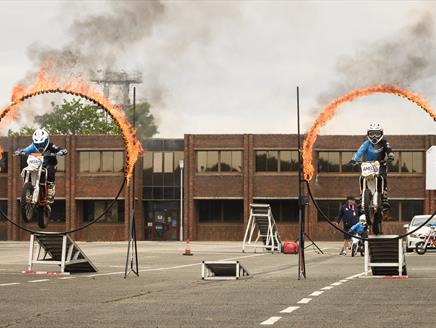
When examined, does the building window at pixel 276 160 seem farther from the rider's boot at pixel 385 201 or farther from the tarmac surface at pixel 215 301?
the rider's boot at pixel 385 201

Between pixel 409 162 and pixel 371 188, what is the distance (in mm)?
67342

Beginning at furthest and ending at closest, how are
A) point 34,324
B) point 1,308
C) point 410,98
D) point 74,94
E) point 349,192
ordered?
point 349,192 → point 74,94 → point 410,98 → point 1,308 → point 34,324

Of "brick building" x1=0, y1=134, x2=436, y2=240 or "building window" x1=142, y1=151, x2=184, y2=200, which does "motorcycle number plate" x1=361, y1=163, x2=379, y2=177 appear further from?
"building window" x1=142, y1=151, x2=184, y2=200

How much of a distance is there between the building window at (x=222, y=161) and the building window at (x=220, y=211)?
2788mm

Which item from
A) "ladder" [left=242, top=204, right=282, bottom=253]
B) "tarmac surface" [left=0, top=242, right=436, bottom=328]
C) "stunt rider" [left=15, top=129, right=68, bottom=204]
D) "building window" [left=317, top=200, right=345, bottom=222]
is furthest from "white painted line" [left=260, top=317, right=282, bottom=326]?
"building window" [left=317, top=200, right=345, bottom=222]

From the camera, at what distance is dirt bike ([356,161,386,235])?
2066 cm

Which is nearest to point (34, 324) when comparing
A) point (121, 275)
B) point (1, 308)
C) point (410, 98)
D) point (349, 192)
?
point (1, 308)

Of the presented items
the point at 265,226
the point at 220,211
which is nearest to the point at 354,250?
the point at 265,226

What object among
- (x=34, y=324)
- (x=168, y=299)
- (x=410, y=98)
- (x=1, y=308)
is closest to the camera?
(x=34, y=324)

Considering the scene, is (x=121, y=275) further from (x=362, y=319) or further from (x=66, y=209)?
(x=66, y=209)

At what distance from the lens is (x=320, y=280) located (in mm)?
26688

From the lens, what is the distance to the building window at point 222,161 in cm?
9012

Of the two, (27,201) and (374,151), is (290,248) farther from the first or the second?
(374,151)

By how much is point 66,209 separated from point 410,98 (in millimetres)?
68642
